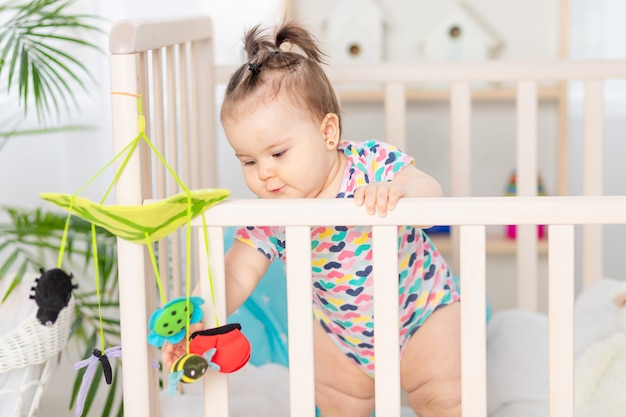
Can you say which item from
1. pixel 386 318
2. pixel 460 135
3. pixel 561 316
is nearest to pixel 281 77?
pixel 386 318

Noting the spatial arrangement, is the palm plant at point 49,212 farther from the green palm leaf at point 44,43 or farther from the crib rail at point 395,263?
the crib rail at point 395,263

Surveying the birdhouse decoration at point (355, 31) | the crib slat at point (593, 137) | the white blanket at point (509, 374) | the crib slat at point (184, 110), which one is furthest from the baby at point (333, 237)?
the birdhouse decoration at point (355, 31)

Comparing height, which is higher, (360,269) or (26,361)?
(360,269)

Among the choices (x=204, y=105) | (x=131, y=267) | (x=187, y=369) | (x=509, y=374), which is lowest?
(x=509, y=374)

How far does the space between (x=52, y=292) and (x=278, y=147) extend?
33cm

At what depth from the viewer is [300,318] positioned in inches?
39.9

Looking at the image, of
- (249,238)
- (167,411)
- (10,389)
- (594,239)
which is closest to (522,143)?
(594,239)

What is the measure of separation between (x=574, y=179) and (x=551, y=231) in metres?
1.33

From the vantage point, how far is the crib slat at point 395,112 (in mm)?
1775

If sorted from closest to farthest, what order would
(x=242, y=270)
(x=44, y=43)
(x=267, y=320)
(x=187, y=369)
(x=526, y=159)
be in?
1. (x=187, y=369)
2. (x=242, y=270)
3. (x=267, y=320)
4. (x=526, y=159)
5. (x=44, y=43)

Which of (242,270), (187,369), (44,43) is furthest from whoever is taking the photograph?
(44,43)

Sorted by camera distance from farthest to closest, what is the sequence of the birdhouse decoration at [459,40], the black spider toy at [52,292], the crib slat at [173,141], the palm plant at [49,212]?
the birdhouse decoration at [459,40], the palm plant at [49,212], the crib slat at [173,141], the black spider toy at [52,292]

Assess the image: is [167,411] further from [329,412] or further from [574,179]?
[574,179]

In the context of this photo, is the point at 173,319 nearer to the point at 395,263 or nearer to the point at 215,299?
the point at 215,299
